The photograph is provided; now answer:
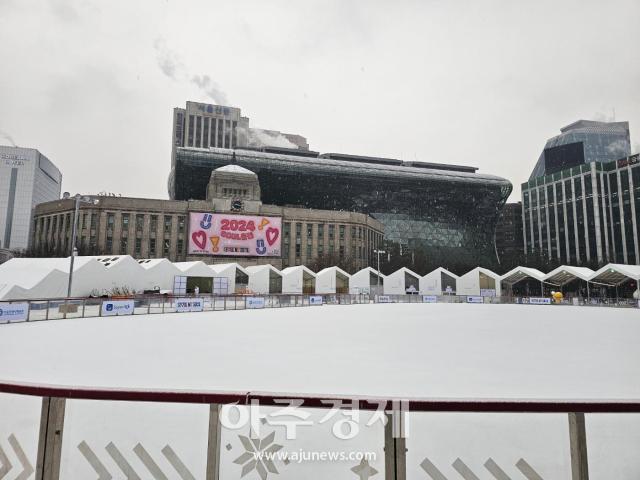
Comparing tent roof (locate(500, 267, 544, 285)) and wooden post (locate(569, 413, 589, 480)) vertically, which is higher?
tent roof (locate(500, 267, 544, 285))

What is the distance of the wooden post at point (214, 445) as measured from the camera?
101 inches

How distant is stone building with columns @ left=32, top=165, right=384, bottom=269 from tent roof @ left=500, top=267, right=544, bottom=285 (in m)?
35.5

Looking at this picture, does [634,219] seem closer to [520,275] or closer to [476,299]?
[520,275]

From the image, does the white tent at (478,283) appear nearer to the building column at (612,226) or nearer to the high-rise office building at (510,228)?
the building column at (612,226)

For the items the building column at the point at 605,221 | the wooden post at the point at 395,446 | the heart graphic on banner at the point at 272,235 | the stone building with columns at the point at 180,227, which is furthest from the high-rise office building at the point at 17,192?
the building column at the point at 605,221

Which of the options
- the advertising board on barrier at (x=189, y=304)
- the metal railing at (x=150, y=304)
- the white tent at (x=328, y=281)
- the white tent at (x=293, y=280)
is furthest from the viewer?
the white tent at (x=328, y=281)

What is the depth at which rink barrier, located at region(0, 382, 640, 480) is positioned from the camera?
246 cm

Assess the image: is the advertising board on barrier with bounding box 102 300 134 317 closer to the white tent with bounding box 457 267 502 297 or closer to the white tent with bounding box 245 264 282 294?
the white tent with bounding box 245 264 282 294

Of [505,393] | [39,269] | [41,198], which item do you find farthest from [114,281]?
[41,198]

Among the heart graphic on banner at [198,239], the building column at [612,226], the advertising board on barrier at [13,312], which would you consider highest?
the building column at [612,226]

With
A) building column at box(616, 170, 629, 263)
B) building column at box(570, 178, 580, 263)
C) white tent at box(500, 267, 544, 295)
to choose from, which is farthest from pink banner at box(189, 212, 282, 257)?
building column at box(616, 170, 629, 263)

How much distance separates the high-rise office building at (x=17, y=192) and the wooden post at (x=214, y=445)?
22217 cm

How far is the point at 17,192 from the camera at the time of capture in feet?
609

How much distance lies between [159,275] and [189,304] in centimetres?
1030
